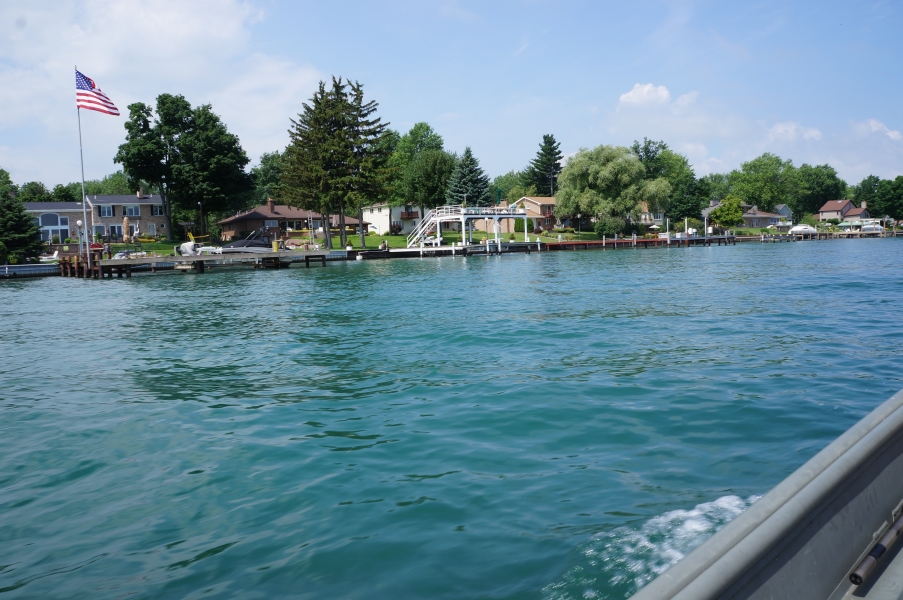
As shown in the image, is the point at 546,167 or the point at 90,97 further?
the point at 546,167

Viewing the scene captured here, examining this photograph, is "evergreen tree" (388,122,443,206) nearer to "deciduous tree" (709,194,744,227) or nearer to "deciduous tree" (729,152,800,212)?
"deciduous tree" (709,194,744,227)

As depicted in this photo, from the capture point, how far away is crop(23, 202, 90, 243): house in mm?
83125

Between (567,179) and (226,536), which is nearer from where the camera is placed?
(226,536)

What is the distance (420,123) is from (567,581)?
362 feet

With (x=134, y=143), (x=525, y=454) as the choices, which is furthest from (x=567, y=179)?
(x=525, y=454)

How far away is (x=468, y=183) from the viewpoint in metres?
83.1

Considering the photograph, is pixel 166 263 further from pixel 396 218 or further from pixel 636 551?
pixel 636 551

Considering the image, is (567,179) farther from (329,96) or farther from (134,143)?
(134,143)

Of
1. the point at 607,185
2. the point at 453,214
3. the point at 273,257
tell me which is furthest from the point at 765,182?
the point at 273,257

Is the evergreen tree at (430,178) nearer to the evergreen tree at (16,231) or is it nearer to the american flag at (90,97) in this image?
the evergreen tree at (16,231)

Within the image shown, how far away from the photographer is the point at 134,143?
2918 inches

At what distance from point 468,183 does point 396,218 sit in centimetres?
1887

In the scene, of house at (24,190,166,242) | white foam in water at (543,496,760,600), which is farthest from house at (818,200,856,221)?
white foam in water at (543,496,760,600)

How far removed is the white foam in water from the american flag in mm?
41435
